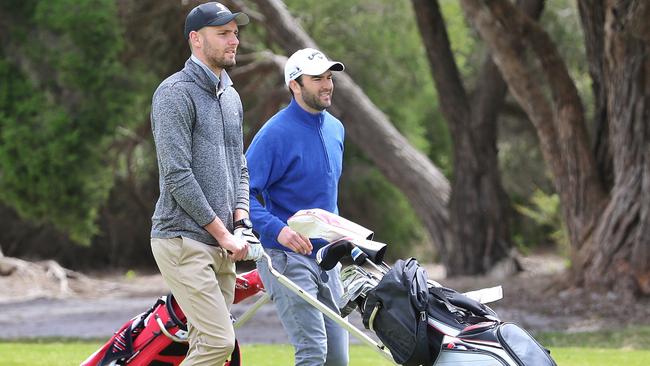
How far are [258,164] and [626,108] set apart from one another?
7.93 meters

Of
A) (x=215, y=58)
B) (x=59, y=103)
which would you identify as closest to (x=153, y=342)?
(x=215, y=58)

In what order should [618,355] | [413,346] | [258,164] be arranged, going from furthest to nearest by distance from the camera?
[618,355]
[258,164]
[413,346]

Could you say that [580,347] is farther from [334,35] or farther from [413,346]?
[334,35]

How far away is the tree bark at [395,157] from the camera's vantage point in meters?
16.5

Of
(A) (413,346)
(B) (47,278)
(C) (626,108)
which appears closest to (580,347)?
(C) (626,108)

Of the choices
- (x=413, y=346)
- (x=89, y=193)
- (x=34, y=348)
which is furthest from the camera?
(x=89, y=193)

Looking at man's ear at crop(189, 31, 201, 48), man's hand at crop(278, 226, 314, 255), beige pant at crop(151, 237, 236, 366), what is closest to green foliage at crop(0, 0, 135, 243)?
man's ear at crop(189, 31, 201, 48)

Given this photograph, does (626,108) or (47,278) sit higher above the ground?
(626,108)

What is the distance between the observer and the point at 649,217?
12406 millimetres

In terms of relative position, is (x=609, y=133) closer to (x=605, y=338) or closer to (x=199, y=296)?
(x=605, y=338)

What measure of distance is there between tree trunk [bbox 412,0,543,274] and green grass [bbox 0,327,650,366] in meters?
5.12

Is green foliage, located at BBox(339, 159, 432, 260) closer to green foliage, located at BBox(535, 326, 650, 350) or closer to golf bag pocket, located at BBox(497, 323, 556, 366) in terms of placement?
green foliage, located at BBox(535, 326, 650, 350)

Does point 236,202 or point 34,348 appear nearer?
point 236,202

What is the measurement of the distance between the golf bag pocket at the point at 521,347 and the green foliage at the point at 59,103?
12.4m
